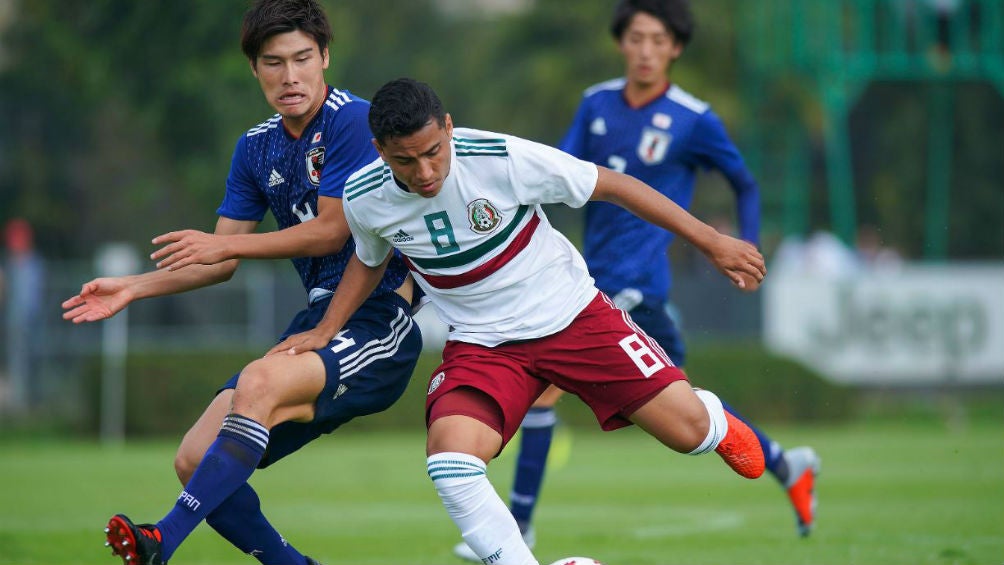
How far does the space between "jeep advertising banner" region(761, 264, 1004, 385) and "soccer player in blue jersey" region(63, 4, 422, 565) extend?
563 inches

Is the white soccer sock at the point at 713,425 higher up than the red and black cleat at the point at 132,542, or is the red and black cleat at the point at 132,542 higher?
the white soccer sock at the point at 713,425

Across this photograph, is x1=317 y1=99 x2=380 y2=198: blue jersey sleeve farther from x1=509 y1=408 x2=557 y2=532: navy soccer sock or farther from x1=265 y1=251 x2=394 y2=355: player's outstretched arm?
x1=509 y1=408 x2=557 y2=532: navy soccer sock

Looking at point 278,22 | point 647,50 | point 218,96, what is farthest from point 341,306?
point 218,96

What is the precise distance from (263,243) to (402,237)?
20.9 inches

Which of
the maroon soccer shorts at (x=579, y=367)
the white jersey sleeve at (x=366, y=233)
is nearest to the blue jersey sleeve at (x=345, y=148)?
the white jersey sleeve at (x=366, y=233)

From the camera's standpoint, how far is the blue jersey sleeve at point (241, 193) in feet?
19.7

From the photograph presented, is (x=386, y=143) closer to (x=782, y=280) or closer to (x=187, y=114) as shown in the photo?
(x=187, y=114)

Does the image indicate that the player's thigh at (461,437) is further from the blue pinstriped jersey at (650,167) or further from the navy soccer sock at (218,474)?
the blue pinstriped jersey at (650,167)

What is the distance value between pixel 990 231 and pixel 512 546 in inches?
927

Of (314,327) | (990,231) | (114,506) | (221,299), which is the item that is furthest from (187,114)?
(990,231)

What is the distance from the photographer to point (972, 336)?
64.5ft

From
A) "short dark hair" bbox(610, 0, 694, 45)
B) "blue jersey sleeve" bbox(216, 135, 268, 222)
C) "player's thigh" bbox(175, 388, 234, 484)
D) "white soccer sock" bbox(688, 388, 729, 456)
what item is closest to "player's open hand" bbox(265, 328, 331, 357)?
"player's thigh" bbox(175, 388, 234, 484)

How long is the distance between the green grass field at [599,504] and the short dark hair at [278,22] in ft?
9.02

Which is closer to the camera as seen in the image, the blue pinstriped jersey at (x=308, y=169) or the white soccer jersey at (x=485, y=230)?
the white soccer jersey at (x=485, y=230)
